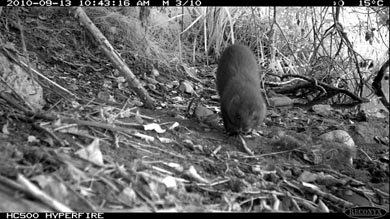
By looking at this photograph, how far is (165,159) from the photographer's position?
2.95m

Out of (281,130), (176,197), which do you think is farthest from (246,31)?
(176,197)

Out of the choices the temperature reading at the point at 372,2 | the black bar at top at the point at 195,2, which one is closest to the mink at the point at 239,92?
the black bar at top at the point at 195,2

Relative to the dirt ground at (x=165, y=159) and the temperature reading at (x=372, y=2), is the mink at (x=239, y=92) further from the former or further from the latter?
the temperature reading at (x=372, y=2)

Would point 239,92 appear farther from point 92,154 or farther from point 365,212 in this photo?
point 92,154

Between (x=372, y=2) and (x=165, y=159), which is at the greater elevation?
(x=372, y=2)

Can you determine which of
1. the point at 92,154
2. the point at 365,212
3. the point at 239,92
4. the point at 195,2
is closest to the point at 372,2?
the point at 239,92

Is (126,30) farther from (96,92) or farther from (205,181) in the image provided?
(205,181)

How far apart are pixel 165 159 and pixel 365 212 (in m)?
1.33

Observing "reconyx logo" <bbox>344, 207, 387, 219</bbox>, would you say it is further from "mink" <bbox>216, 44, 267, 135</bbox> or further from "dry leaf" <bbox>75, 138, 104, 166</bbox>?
"dry leaf" <bbox>75, 138, 104, 166</bbox>

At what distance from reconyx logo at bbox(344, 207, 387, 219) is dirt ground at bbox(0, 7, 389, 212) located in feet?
0.17

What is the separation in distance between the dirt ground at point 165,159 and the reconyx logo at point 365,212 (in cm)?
5

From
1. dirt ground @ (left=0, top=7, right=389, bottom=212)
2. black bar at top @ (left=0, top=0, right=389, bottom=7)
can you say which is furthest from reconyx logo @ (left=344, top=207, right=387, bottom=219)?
black bar at top @ (left=0, top=0, right=389, bottom=7)

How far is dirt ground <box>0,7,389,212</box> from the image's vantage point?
92.5 inches

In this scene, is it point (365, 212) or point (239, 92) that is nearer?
point (365, 212)
